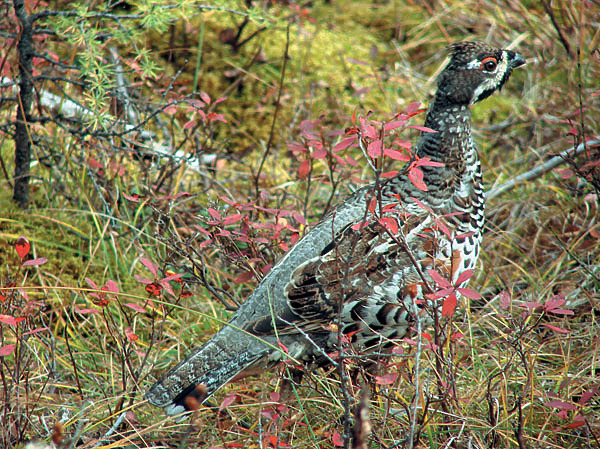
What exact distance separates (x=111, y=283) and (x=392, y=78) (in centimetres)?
411

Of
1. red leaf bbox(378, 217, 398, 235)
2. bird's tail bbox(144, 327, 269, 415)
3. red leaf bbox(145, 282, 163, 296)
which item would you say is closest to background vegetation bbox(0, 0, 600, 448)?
red leaf bbox(145, 282, 163, 296)

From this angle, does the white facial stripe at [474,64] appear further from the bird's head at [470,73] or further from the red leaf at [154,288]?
the red leaf at [154,288]

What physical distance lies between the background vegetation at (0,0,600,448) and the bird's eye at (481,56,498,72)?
55cm

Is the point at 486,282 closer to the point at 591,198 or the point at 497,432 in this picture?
the point at 591,198

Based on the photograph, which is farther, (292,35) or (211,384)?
(292,35)

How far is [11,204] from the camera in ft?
14.2

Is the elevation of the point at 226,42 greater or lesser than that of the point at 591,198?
greater

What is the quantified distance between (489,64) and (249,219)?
1.77 metres

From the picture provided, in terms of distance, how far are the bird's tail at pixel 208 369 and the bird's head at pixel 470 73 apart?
1807 millimetres

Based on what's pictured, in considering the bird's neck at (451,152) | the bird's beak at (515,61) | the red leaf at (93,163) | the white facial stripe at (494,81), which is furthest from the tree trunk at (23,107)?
the bird's beak at (515,61)

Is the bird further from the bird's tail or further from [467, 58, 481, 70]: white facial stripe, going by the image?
[467, 58, 481, 70]: white facial stripe

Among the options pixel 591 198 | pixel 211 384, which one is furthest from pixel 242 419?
pixel 591 198

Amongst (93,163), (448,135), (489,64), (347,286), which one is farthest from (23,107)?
(489,64)

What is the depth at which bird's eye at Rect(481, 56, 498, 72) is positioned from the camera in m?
3.66
